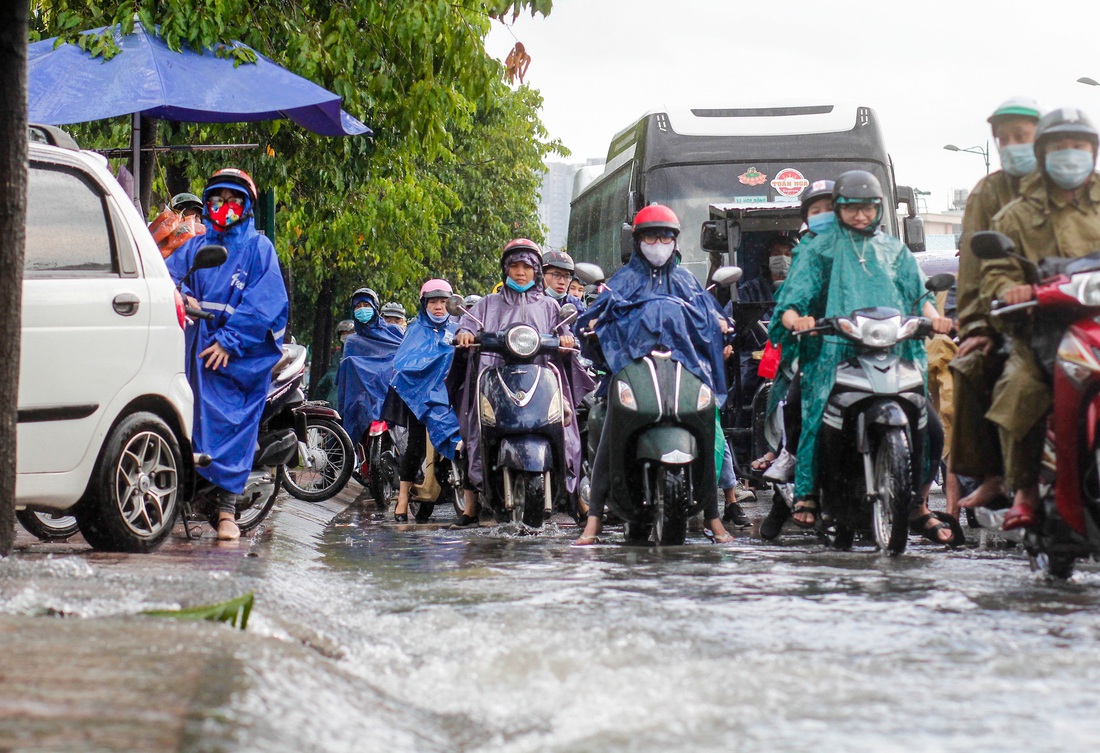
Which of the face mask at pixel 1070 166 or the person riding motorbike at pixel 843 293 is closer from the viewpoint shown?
the face mask at pixel 1070 166

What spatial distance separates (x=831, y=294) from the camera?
8242 mm

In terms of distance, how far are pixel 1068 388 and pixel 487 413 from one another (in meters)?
5.34

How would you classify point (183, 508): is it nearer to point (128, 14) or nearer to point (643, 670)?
point (128, 14)

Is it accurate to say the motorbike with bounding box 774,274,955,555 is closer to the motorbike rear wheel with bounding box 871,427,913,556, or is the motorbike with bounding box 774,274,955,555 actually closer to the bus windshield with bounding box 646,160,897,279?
the motorbike rear wheel with bounding box 871,427,913,556

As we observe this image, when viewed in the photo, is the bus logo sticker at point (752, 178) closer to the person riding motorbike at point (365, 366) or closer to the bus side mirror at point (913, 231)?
the bus side mirror at point (913, 231)

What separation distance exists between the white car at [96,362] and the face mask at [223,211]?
1.32 m

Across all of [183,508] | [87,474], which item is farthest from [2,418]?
[183,508]

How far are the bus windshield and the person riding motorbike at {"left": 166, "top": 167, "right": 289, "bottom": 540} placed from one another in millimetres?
7978

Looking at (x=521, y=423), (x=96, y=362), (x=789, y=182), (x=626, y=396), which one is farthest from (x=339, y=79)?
(x=789, y=182)

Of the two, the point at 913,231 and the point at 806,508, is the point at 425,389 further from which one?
the point at 806,508

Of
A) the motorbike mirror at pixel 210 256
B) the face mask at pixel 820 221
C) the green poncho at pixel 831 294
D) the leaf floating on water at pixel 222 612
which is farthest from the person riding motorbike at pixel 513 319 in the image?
the leaf floating on water at pixel 222 612

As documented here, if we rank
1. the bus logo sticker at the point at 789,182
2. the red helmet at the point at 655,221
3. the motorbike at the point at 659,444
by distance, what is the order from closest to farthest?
the motorbike at the point at 659,444, the red helmet at the point at 655,221, the bus logo sticker at the point at 789,182

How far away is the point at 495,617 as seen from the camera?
208 inches

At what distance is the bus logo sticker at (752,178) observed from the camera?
16.8 m
